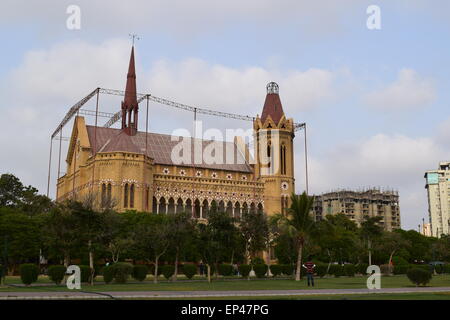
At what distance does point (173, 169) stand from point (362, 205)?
82.6 metres

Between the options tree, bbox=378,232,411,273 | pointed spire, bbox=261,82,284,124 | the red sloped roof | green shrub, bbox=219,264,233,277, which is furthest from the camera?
pointed spire, bbox=261,82,284,124

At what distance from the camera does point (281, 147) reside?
90.3 metres

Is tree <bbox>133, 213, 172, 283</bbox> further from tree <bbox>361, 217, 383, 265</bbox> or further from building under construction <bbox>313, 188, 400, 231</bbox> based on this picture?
building under construction <bbox>313, 188, 400, 231</bbox>

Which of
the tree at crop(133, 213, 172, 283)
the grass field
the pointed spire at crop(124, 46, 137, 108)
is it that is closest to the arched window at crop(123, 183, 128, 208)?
the pointed spire at crop(124, 46, 137, 108)

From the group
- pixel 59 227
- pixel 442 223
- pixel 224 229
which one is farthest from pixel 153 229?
pixel 442 223

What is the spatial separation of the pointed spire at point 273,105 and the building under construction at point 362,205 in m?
64.0

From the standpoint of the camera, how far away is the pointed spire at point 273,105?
3617 inches

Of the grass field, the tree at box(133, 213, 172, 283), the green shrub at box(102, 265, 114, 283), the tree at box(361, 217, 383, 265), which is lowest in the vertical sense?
the grass field

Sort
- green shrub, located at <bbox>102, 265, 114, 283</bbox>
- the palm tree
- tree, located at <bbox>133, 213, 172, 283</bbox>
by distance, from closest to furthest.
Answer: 1. green shrub, located at <bbox>102, 265, 114, 283</bbox>
2. tree, located at <bbox>133, 213, 172, 283</bbox>
3. the palm tree

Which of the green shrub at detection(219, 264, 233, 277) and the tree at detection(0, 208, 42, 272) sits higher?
the tree at detection(0, 208, 42, 272)

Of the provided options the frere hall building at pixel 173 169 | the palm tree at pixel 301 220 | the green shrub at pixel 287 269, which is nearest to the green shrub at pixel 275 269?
the green shrub at pixel 287 269

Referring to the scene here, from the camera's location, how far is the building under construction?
151 metres

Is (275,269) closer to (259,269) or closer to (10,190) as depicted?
(259,269)
